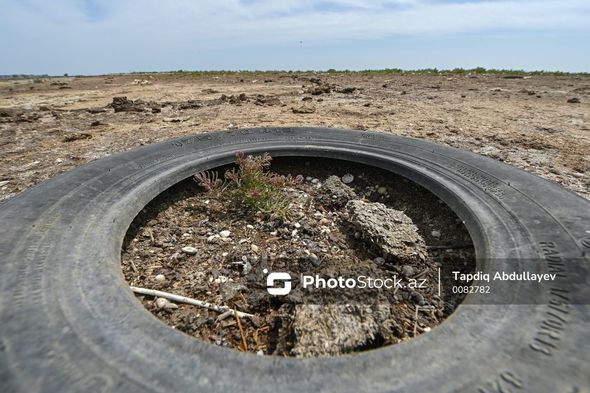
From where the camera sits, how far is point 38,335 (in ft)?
3.27

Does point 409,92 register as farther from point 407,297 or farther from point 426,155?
point 407,297

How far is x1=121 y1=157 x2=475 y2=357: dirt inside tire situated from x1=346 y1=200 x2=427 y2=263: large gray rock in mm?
24

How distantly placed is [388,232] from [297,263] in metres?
0.56

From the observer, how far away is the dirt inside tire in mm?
1371

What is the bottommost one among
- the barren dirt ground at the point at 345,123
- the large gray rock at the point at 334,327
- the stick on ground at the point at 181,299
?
the stick on ground at the point at 181,299

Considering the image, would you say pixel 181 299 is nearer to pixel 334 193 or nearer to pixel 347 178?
pixel 334 193

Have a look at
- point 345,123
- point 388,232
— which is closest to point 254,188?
point 388,232

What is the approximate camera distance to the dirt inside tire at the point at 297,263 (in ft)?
4.50

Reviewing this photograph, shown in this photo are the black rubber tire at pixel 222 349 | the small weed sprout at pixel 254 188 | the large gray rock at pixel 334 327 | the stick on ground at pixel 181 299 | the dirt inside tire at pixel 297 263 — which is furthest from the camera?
the small weed sprout at pixel 254 188

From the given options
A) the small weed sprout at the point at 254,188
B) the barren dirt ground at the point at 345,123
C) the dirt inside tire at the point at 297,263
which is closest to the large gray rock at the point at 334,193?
the dirt inside tire at the point at 297,263

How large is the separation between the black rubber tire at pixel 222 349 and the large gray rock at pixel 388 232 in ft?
1.05

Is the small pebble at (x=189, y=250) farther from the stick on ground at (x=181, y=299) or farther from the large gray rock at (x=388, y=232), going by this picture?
the large gray rock at (x=388, y=232)

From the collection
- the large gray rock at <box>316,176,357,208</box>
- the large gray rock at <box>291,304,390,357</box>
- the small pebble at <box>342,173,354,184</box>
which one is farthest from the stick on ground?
the small pebble at <box>342,173,354,184</box>

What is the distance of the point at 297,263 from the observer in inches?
73.9
